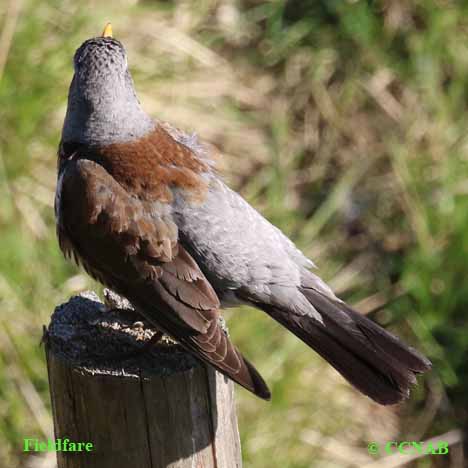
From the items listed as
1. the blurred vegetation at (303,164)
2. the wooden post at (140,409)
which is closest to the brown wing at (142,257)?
the wooden post at (140,409)

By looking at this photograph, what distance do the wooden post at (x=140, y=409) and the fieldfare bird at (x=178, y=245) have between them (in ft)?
0.63

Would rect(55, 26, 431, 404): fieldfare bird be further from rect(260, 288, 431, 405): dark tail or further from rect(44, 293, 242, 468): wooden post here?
rect(44, 293, 242, 468): wooden post

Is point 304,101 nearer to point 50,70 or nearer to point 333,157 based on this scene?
point 333,157

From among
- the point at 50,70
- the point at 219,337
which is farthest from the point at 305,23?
the point at 219,337

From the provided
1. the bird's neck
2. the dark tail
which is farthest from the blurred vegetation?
the dark tail

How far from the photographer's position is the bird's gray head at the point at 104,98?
3555mm

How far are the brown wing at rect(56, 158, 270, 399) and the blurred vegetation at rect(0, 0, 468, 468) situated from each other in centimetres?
149

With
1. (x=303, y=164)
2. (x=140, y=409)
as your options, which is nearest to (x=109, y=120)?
(x=140, y=409)

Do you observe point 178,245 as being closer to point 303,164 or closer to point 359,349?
point 359,349

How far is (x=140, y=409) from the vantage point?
2.79 meters

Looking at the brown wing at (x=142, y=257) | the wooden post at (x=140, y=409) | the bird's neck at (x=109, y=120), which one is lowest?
the wooden post at (x=140, y=409)

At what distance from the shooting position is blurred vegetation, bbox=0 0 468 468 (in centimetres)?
516

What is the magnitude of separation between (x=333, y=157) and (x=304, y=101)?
0.50 metres

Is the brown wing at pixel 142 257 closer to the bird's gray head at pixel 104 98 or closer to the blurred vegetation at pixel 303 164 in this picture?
the bird's gray head at pixel 104 98
